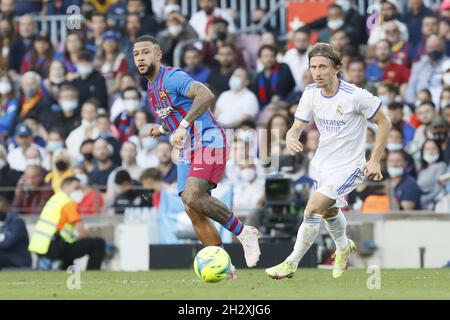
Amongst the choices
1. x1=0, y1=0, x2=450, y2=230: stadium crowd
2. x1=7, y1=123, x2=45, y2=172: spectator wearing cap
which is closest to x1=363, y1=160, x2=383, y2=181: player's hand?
x1=0, y1=0, x2=450, y2=230: stadium crowd

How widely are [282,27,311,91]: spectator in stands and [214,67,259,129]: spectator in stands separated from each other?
2.68 feet

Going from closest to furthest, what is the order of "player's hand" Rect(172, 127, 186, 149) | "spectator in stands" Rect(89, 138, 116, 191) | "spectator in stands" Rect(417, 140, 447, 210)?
"player's hand" Rect(172, 127, 186, 149), "spectator in stands" Rect(417, 140, 447, 210), "spectator in stands" Rect(89, 138, 116, 191)

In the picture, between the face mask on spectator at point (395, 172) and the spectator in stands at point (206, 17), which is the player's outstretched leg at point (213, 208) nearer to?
the face mask on spectator at point (395, 172)

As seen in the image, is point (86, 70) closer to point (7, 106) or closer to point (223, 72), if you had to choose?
point (7, 106)

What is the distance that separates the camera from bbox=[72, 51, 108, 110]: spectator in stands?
2338 centimetres

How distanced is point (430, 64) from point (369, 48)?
1.30m

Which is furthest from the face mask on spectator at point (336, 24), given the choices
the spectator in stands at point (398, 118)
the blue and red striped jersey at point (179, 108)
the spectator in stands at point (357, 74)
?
the blue and red striped jersey at point (179, 108)

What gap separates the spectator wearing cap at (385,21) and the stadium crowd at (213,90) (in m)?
0.02

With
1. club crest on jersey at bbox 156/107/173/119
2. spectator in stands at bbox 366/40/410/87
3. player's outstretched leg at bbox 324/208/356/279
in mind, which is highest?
spectator in stands at bbox 366/40/410/87

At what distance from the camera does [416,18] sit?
22.8 meters

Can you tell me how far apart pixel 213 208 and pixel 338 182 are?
1319 millimetres

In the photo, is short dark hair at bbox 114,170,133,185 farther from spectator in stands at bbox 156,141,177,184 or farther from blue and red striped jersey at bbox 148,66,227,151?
blue and red striped jersey at bbox 148,66,227,151

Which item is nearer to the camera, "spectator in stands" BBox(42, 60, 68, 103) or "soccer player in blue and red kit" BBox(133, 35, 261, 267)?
"soccer player in blue and red kit" BBox(133, 35, 261, 267)

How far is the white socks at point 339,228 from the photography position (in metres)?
13.6
